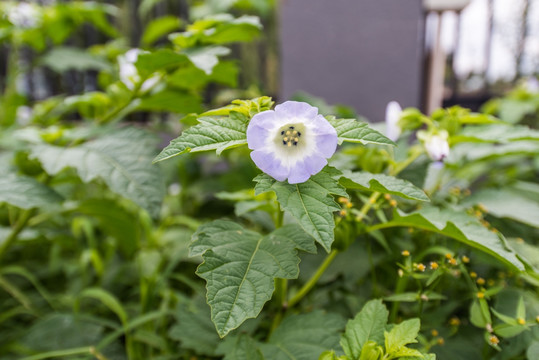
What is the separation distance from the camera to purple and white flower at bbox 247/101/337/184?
646mm

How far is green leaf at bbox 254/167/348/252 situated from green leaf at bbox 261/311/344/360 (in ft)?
0.96

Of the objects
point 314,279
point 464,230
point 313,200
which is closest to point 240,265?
point 313,200

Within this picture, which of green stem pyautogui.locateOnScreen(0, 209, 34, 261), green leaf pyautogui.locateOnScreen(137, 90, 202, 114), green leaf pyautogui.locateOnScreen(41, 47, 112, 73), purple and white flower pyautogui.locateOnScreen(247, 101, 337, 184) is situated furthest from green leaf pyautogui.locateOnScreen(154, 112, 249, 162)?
green leaf pyautogui.locateOnScreen(41, 47, 112, 73)

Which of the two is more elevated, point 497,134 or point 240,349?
point 497,134

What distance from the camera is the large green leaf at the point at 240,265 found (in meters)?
0.59

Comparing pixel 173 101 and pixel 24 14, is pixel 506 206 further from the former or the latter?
pixel 24 14

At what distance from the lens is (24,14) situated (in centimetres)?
153

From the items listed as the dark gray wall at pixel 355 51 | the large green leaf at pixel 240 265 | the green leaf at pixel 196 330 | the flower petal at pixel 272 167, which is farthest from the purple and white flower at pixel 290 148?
the dark gray wall at pixel 355 51

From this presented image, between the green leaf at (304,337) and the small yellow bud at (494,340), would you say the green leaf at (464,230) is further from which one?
the green leaf at (304,337)

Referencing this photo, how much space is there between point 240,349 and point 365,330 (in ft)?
0.82

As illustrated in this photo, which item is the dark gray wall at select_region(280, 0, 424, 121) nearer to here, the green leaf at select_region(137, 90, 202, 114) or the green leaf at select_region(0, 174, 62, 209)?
the green leaf at select_region(137, 90, 202, 114)

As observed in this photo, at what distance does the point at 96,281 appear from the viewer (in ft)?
5.07

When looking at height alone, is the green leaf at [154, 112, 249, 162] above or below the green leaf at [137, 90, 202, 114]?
above

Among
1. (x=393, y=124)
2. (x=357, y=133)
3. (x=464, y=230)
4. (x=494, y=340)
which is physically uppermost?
(x=357, y=133)
